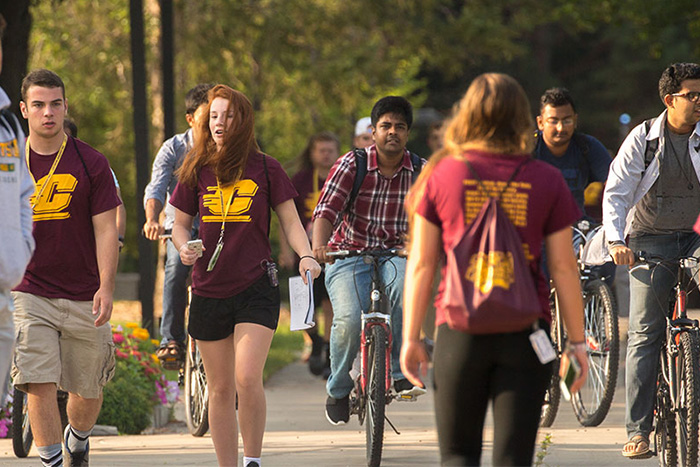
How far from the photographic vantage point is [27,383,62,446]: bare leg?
626cm

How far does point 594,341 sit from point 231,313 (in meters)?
3.45

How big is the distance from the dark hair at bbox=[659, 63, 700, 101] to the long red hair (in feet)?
7.31

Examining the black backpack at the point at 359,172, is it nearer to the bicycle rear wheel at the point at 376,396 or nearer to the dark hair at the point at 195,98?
the bicycle rear wheel at the point at 376,396

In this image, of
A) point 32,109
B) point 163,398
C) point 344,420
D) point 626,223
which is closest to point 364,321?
point 344,420

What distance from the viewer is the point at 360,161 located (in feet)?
25.0

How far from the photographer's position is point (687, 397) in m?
6.57

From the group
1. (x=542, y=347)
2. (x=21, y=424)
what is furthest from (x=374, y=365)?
(x=542, y=347)

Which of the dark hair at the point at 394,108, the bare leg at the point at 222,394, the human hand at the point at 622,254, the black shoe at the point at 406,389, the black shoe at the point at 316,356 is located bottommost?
the black shoe at the point at 316,356

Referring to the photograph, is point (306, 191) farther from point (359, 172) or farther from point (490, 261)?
point (490, 261)

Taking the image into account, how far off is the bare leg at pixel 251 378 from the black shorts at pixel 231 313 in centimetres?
4

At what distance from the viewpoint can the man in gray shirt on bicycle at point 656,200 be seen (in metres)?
6.82

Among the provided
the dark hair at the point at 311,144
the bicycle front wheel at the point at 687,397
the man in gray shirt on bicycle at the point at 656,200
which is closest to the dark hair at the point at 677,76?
the man in gray shirt on bicycle at the point at 656,200

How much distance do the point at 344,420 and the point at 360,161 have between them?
1.52 meters

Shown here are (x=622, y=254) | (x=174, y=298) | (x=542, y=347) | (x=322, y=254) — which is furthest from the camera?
(x=174, y=298)
